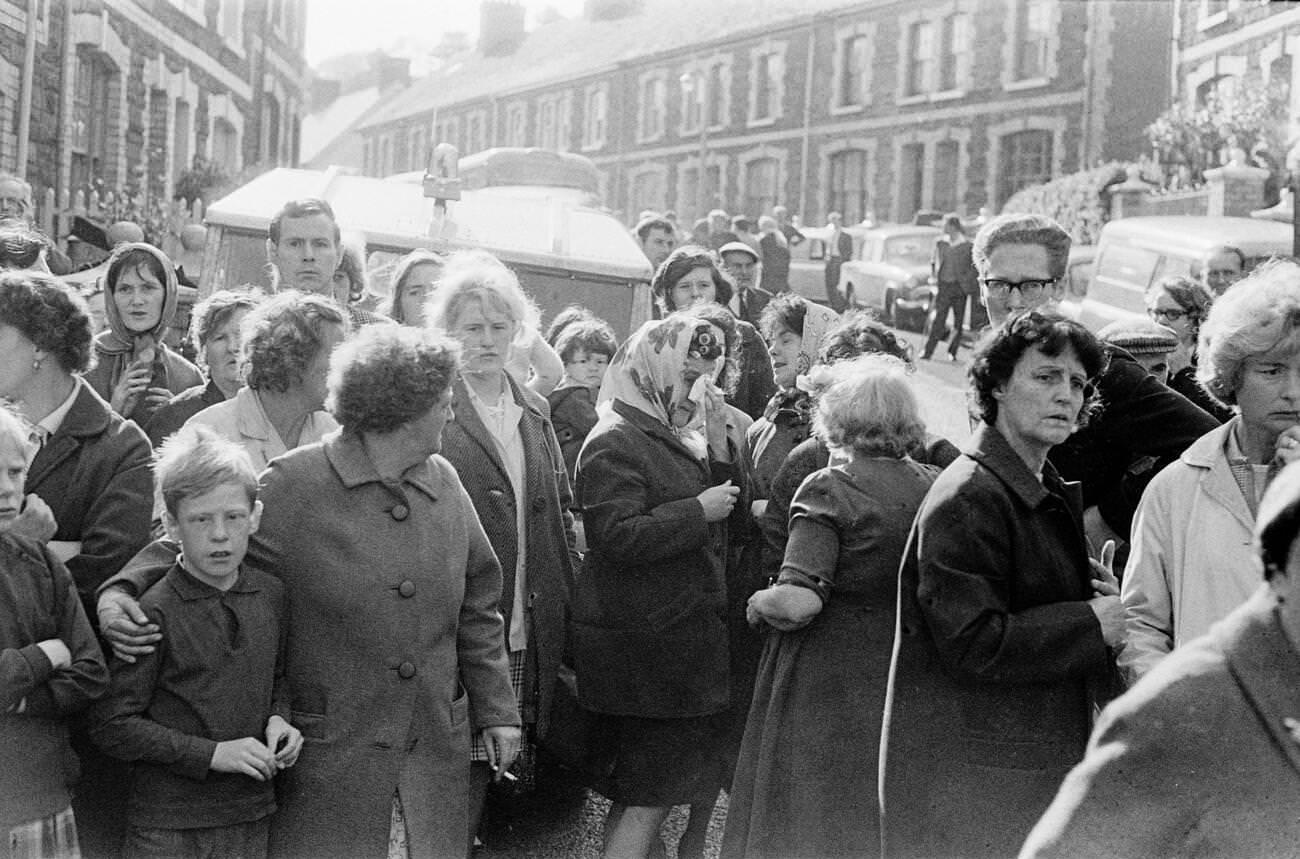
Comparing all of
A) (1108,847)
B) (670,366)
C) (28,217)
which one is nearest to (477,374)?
(670,366)

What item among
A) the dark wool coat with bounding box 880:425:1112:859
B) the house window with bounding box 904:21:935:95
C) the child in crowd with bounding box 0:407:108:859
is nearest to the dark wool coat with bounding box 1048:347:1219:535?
the dark wool coat with bounding box 880:425:1112:859

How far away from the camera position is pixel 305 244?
5.88 metres

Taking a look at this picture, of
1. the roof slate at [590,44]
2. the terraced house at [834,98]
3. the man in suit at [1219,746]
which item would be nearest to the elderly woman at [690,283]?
the man in suit at [1219,746]

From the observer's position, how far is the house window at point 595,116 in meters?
52.0

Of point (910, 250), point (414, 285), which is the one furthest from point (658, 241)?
point (910, 250)

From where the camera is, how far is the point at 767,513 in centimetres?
512

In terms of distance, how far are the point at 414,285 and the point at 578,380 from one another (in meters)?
1.15

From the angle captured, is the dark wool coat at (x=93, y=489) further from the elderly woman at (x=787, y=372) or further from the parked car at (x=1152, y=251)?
the parked car at (x=1152, y=251)

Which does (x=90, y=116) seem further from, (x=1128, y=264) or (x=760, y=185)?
(x=760, y=185)

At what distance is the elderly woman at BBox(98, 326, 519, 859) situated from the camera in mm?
3988

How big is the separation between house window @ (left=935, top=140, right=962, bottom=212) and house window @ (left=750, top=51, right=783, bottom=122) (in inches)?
274

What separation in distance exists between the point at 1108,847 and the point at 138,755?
8.35ft

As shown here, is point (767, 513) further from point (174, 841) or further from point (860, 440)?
point (174, 841)

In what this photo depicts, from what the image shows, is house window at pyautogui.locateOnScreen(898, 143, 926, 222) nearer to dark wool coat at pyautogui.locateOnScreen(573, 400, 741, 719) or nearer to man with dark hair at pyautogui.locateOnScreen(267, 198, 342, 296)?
man with dark hair at pyautogui.locateOnScreen(267, 198, 342, 296)
